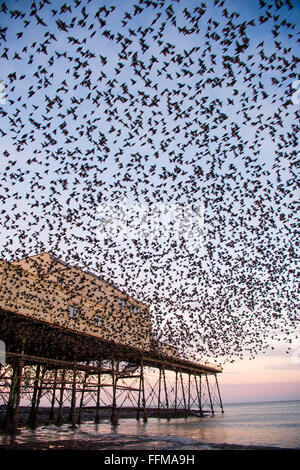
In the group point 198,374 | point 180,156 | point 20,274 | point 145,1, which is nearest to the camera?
point 145,1

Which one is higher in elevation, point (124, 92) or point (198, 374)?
point (124, 92)

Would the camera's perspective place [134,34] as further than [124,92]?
No

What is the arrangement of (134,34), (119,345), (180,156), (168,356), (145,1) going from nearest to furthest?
(145,1) < (134,34) < (180,156) < (119,345) < (168,356)

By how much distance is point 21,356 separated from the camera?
1434 cm

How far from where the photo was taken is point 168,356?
85.5 ft

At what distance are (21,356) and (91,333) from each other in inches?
145

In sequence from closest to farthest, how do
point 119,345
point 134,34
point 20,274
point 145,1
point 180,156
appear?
point 145,1 → point 134,34 → point 180,156 → point 20,274 → point 119,345

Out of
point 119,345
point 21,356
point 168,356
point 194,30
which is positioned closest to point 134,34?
point 194,30

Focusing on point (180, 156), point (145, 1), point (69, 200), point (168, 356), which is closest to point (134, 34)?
Answer: point (145, 1)
